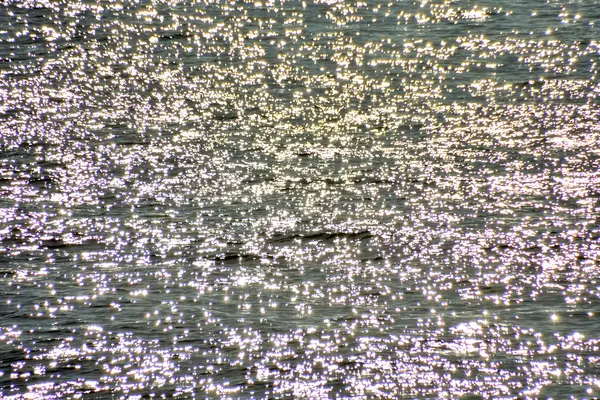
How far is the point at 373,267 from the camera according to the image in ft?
10.4

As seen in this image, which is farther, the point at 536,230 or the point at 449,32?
the point at 449,32

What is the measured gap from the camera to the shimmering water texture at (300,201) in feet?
8.82

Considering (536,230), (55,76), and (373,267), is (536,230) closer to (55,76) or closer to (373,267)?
(373,267)

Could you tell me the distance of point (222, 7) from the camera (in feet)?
18.7

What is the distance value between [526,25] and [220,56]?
1727 mm

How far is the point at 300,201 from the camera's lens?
3.62 metres

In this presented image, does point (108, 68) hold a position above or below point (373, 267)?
above

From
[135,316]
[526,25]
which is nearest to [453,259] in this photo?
[135,316]

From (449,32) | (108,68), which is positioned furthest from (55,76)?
(449,32)

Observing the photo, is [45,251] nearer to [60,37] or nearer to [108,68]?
[108,68]

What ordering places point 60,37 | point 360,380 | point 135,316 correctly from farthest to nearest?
point 60,37, point 135,316, point 360,380

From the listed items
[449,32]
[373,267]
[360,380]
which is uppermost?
[449,32]

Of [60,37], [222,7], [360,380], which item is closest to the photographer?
[360,380]

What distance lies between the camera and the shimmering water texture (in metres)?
2.69
